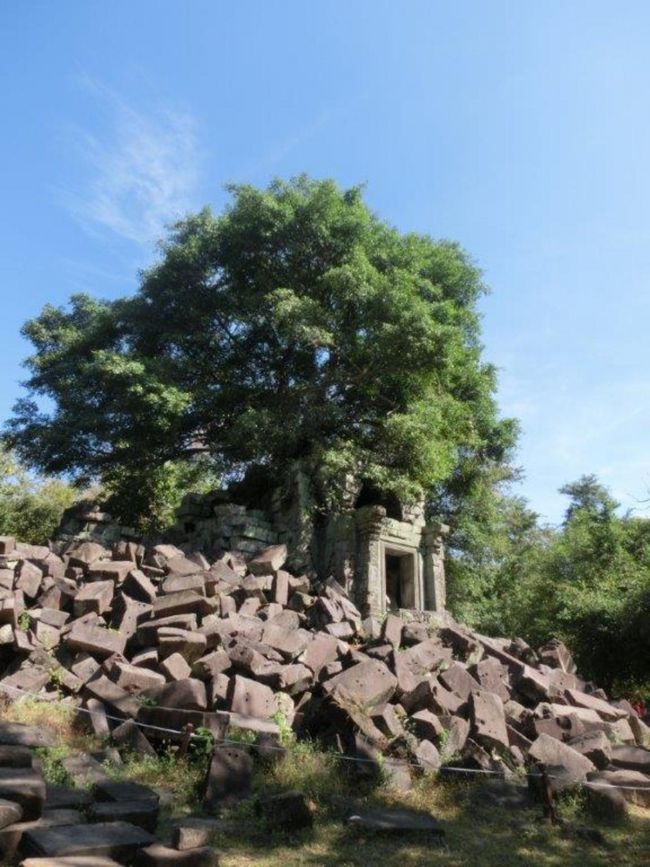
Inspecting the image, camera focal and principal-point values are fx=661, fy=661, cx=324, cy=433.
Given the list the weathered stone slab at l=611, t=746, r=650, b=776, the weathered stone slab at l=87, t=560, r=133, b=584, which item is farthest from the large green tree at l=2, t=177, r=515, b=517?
the weathered stone slab at l=611, t=746, r=650, b=776

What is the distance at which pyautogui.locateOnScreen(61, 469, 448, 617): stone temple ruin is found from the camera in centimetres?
1454

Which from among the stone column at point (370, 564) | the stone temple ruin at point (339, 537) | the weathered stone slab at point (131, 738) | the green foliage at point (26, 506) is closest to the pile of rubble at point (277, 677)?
the weathered stone slab at point (131, 738)

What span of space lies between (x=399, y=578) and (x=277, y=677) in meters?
8.45

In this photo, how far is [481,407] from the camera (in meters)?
19.1

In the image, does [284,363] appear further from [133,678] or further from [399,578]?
[133,678]

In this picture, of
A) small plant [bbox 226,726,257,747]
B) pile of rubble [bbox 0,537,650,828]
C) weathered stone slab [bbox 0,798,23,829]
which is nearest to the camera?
weathered stone slab [bbox 0,798,23,829]

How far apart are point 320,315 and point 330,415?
2.45 m

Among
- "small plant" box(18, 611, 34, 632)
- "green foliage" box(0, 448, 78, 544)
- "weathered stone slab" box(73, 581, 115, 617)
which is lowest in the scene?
"small plant" box(18, 611, 34, 632)

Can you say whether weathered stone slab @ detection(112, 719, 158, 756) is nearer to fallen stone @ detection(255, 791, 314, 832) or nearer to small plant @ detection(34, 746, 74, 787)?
small plant @ detection(34, 746, 74, 787)

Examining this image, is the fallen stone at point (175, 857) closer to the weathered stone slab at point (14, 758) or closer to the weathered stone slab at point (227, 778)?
the weathered stone slab at point (227, 778)

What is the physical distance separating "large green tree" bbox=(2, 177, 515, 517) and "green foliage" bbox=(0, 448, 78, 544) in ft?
21.8

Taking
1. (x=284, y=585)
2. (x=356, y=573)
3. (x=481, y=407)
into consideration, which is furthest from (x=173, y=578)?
(x=481, y=407)

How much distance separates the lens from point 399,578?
52.9 feet

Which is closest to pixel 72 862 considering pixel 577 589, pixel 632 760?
pixel 632 760
